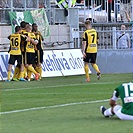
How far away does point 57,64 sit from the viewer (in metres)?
26.4

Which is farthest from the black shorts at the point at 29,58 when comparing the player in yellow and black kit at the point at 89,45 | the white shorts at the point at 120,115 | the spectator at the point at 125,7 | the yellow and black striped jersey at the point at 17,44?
the white shorts at the point at 120,115

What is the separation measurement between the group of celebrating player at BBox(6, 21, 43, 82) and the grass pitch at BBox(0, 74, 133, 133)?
0.76m

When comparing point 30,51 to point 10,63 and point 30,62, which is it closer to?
point 30,62

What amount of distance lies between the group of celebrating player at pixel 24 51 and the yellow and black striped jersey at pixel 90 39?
1664mm

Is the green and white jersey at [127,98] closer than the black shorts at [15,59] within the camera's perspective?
Yes

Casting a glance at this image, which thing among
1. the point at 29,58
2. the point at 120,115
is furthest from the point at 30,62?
the point at 120,115

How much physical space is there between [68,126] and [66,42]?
17.9m

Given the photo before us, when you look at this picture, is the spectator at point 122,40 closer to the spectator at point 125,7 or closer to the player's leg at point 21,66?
the spectator at point 125,7

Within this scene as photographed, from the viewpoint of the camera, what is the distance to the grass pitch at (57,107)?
1104cm

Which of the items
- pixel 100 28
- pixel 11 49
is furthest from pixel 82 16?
pixel 11 49

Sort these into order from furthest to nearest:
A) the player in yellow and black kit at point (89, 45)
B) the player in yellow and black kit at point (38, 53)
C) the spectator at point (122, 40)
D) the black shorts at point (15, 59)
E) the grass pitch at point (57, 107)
A: the spectator at point (122, 40) → the player in yellow and black kit at point (38, 53) → the player in yellow and black kit at point (89, 45) → the black shorts at point (15, 59) → the grass pitch at point (57, 107)

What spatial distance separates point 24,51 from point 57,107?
9.64 meters

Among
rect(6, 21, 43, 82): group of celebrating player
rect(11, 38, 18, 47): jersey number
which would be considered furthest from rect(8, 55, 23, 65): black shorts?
rect(11, 38, 18, 47): jersey number

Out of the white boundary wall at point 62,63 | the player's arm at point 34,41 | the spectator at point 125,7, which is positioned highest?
the spectator at point 125,7
